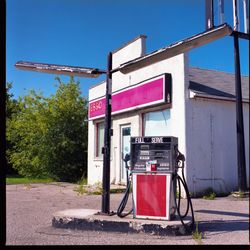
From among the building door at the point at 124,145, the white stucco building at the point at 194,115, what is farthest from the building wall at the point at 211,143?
the building door at the point at 124,145

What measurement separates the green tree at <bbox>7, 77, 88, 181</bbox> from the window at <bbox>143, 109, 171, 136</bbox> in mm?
8288

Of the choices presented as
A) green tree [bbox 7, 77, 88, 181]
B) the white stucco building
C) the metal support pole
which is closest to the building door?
the white stucco building

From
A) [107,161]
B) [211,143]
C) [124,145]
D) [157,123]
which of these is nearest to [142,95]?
[157,123]

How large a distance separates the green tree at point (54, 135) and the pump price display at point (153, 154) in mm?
14233

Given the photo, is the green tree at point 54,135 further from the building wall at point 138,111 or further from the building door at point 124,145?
the building door at point 124,145

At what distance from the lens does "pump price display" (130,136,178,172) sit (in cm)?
657

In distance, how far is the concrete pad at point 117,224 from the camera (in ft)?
19.9

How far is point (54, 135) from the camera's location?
2119 cm

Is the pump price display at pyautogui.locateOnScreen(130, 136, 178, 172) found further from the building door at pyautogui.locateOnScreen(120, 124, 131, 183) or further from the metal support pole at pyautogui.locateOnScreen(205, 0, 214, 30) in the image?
the building door at pyautogui.locateOnScreen(120, 124, 131, 183)

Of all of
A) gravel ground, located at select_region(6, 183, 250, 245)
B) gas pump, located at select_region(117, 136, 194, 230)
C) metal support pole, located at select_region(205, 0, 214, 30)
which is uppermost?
metal support pole, located at select_region(205, 0, 214, 30)

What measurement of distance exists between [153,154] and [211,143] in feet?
17.5

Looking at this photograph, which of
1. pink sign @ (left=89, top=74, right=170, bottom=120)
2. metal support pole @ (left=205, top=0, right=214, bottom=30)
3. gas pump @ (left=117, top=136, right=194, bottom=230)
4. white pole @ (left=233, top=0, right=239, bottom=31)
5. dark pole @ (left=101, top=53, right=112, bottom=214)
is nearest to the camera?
white pole @ (left=233, top=0, right=239, bottom=31)
